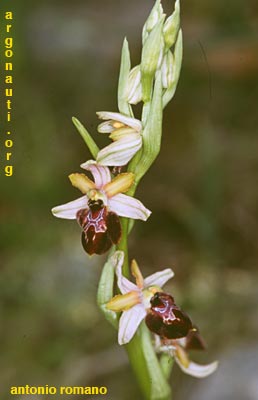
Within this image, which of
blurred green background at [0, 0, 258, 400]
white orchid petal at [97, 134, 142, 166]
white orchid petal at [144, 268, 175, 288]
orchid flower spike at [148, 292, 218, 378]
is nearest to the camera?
white orchid petal at [97, 134, 142, 166]

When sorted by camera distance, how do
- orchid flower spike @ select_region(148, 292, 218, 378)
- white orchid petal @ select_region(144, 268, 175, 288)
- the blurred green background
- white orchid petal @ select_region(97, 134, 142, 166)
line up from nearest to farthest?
white orchid petal @ select_region(97, 134, 142, 166), orchid flower spike @ select_region(148, 292, 218, 378), white orchid petal @ select_region(144, 268, 175, 288), the blurred green background

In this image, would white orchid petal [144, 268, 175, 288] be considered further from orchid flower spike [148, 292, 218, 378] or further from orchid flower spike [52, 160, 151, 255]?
orchid flower spike [52, 160, 151, 255]

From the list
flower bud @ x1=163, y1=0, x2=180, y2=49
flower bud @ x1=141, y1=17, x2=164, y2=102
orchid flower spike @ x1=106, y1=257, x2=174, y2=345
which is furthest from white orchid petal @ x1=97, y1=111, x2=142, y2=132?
orchid flower spike @ x1=106, y1=257, x2=174, y2=345

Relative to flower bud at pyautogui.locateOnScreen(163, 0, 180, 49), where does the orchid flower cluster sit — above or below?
below

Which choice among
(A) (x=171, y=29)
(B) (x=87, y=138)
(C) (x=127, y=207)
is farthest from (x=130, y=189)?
(A) (x=171, y=29)

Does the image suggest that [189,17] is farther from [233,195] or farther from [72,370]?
[72,370]

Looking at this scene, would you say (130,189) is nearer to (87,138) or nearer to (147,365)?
(87,138)

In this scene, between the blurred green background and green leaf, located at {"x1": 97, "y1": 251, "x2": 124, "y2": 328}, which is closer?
green leaf, located at {"x1": 97, "y1": 251, "x2": 124, "y2": 328}
